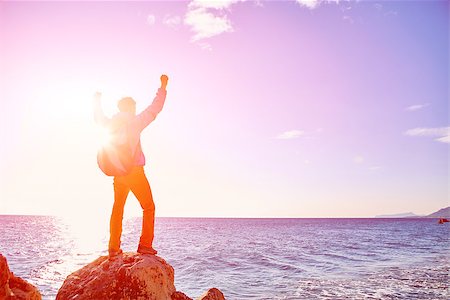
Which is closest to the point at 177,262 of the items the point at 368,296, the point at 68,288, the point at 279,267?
the point at 279,267

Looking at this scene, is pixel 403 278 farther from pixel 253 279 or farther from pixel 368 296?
pixel 253 279

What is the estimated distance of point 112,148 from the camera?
556 cm

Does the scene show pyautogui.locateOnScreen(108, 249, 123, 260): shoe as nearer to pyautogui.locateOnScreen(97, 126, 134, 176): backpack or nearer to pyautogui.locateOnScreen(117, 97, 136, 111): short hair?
pyautogui.locateOnScreen(97, 126, 134, 176): backpack

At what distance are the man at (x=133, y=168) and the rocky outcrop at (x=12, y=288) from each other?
153 cm

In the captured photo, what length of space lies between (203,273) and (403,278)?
1505 cm

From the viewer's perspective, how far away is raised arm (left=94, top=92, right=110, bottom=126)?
19.6ft

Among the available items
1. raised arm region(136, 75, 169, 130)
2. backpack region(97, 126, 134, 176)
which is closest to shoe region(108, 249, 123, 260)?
backpack region(97, 126, 134, 176)

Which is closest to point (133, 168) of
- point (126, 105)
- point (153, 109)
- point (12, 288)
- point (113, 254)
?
point (153, 109)

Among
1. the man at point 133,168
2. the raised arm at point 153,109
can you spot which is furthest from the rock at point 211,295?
the raised arm at point 153,109

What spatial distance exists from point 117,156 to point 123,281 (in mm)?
1955

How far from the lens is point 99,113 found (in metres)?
6.08

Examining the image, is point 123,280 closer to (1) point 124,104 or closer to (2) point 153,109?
(2) point 153,109

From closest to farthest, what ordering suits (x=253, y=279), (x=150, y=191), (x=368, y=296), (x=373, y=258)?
1. (x=150, y=191)
2. (x=368, y=296)
3. (x=253, y=279)
4. (x=373, y=258)

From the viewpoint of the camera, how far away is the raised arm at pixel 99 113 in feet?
19.6
